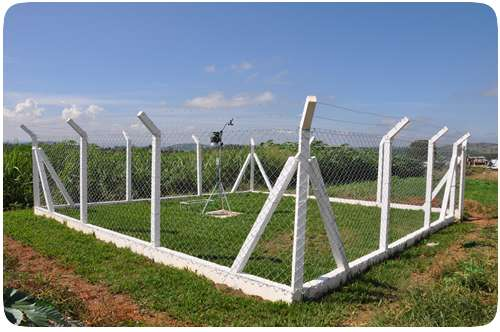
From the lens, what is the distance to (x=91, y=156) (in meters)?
10.3

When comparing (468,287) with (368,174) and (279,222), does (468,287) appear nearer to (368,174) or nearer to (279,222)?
(368,174)

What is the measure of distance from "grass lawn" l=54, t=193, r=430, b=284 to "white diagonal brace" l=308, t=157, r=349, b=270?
1.35ft

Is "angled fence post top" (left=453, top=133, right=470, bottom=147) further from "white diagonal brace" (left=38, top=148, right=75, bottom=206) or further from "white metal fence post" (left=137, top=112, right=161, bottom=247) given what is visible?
"white diagonal brace" (left=38, top=148, right=75, bottom=206)

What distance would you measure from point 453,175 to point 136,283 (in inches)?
266

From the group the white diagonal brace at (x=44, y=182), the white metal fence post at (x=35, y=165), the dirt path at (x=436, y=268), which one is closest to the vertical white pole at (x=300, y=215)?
the dirt path at (x=436, y=268)

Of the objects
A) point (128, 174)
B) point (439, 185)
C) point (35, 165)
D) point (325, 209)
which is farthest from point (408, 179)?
point (35, 165)

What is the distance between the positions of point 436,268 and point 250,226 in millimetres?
3302

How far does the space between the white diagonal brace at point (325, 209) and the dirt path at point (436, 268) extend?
2.34 ft

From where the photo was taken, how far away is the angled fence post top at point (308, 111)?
162 inches

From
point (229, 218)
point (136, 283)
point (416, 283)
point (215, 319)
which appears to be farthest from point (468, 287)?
point (229, 218)

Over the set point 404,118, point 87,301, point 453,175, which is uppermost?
point 404,118

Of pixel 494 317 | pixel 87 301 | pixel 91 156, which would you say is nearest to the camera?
pixel 494 317

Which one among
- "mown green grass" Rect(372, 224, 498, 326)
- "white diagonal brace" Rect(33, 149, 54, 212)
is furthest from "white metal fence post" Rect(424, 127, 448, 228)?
"white diagonal brace" Rect(33, 149, 54, 212)

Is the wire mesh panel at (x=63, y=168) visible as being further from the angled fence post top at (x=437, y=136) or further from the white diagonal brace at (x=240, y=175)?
the angled fence post top at (x=437, y=136)
